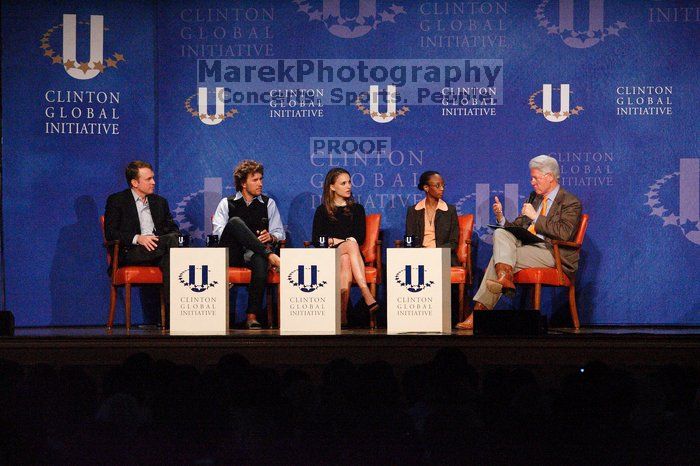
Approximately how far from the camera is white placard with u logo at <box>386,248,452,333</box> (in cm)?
538

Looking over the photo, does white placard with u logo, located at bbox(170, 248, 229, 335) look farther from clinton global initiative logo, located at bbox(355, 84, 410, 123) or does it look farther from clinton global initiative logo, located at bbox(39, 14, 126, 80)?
clinton global initiative logo, located at bbox(39, 14, 126, 80)

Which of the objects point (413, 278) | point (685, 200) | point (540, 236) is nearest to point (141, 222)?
point (413, 278)

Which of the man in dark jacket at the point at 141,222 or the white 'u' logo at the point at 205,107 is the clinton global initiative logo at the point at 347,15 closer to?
the white 'u' logo at the point at 205,107

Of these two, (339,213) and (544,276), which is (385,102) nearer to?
(339,213)

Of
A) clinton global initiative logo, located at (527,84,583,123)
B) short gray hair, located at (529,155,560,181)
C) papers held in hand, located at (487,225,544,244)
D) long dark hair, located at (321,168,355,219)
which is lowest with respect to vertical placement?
papers held in hand, located at (487,225,544,244)

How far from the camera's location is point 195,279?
5480 mm

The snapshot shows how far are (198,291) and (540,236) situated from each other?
2460 millimetres

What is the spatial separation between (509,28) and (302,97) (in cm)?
178

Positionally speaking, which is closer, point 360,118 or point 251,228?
point 251,228

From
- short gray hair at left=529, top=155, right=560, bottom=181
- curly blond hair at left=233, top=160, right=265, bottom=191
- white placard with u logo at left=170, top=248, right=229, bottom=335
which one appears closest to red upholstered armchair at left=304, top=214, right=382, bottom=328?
curly blond hair at left=233, top=160, right=265, bottom=191

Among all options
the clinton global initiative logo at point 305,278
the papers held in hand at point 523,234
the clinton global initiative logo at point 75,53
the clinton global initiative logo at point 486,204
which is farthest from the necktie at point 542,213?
the clinton global initiative logo at point 75,53

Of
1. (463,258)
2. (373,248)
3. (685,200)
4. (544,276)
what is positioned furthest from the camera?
(685,200)

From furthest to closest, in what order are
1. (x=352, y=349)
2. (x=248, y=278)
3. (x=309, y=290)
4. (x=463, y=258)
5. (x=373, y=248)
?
(x=373, y=248) < (x=463, y=258) < (x=248, y=278) < (x=309, y=290) < (x=352, y=349)

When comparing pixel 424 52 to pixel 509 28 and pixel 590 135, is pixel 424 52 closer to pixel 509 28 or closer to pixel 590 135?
pixel 509 28
